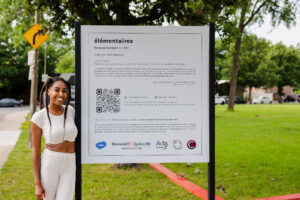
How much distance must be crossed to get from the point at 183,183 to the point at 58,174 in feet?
9.68

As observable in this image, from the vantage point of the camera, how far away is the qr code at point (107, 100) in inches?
125

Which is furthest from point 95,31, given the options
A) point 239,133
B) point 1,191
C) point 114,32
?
point 239,133

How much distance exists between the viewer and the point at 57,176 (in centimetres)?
294

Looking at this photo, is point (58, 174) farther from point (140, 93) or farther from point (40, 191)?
point (140, 93)

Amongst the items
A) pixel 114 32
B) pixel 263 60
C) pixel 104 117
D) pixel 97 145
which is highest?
pixel 263 60

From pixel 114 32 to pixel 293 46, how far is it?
62157mm

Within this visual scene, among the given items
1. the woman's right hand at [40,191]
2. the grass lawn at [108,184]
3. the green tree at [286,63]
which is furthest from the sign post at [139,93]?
the green tree at [286,63]

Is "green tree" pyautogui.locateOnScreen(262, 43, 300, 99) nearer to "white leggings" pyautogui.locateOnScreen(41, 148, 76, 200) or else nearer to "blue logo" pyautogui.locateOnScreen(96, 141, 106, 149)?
"blue logo" pyautogui.locateOnScreen(96, 141, 106, 149)

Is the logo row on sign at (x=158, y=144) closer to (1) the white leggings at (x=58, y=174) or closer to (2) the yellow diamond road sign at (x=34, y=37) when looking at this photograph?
(1) the white leggings at (x=58, y=174)

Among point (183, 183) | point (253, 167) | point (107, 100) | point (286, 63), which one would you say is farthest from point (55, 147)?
point (286, 63)

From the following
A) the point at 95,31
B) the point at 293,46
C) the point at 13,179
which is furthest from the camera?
the point at 293,46

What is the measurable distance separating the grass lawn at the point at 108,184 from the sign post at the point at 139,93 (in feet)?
5.80

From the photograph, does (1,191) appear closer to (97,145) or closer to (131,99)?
(97,145)

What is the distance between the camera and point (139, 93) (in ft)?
10.5
